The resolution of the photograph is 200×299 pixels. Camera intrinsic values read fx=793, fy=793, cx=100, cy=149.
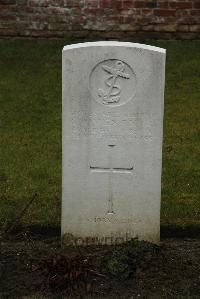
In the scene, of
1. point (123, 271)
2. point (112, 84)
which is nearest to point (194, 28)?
point (112, 84)

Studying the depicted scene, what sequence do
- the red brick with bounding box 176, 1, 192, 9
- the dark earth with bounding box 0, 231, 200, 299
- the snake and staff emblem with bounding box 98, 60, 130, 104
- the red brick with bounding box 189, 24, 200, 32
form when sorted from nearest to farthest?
the dark earth with bounding box 0, 231, 200, 299, the snake and staff emblem with bounding box 98, 60, 130, 104, the red brick with bounding box 176, 1, 192, 9, the red brick with bounding box 189, 24, 200, 32

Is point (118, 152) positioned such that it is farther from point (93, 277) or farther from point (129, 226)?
point (93, 277)

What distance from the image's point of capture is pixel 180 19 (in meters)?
12.4

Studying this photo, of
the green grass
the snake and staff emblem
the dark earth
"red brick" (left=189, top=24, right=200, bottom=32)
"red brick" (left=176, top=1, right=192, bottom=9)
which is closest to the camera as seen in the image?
the dark earth

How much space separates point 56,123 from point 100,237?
3879 millimetres

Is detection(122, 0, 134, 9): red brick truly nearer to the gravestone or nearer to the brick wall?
the brick wall

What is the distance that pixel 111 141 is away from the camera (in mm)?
5633

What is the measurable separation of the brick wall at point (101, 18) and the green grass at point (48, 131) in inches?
8.5

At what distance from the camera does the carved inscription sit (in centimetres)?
553

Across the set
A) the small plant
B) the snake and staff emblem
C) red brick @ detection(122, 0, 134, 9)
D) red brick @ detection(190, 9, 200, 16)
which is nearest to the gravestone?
the snake and staff emblem

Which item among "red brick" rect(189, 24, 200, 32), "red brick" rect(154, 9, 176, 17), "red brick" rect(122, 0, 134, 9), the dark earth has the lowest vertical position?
the dark earth

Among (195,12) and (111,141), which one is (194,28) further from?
(111,141)

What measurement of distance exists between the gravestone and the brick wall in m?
7.06

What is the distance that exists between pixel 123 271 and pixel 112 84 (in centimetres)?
130
